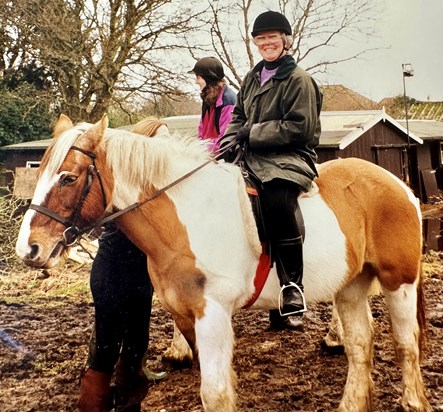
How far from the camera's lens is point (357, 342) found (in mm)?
3617

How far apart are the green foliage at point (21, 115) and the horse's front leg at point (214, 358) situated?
16570 millimetres

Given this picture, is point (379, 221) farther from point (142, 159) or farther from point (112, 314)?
point (112, 314)

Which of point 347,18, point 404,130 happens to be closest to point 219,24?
point 347,18

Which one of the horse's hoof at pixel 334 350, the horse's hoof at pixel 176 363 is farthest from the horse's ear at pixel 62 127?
the horse's hoof at pixel 334 350

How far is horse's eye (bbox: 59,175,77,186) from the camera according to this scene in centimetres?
256

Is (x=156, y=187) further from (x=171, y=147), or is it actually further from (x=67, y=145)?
(x=67, y=145)

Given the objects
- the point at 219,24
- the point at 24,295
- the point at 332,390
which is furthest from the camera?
the point at 219,24

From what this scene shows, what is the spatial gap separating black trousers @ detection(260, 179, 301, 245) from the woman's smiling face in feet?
2.74

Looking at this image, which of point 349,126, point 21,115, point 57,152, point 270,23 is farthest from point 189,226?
point 21,115

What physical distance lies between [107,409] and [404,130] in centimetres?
1316

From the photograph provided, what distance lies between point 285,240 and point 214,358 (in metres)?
0.75

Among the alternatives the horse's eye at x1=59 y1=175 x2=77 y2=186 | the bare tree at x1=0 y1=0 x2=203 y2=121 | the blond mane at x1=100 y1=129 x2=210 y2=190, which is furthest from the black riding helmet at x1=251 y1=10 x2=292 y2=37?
the bare tree at x1=0 y1=0 x2=203 y2=121

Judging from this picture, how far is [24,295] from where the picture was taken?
755 cm

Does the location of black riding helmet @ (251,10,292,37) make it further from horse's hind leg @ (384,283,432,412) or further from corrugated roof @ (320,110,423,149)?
corrugated roof @ (320,110,423,149)
